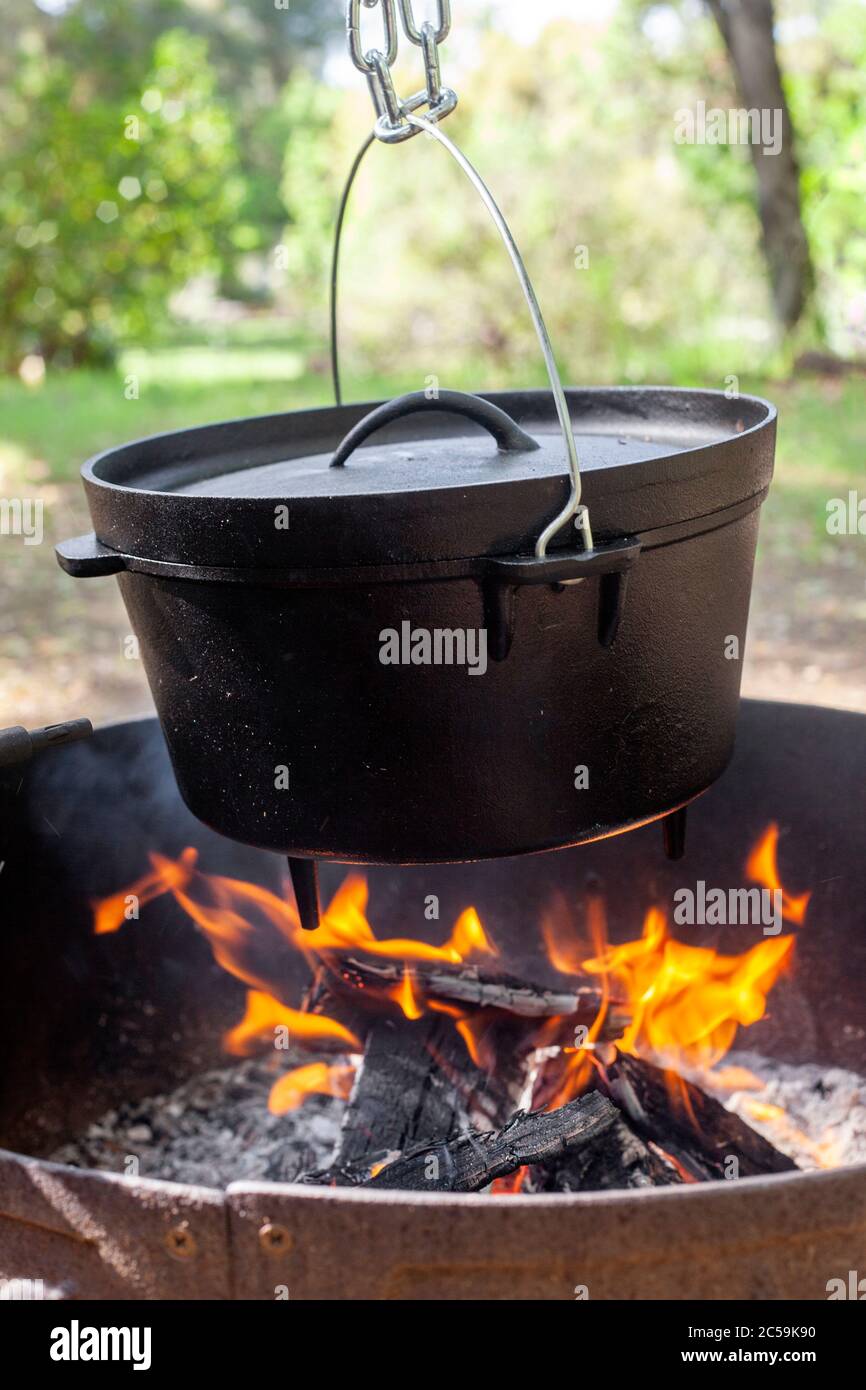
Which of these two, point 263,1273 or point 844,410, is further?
point 844,410

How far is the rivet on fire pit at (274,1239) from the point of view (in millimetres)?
1233

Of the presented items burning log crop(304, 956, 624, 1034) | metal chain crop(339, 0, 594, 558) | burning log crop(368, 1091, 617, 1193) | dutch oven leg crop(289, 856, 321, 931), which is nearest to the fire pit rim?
burning log crop(368, 1091, 617, 1193)

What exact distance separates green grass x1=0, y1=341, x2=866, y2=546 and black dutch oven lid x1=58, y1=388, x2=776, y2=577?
4.13m

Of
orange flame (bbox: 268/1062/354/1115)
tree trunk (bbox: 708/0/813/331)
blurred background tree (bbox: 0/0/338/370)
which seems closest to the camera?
orange flame (bbox: 268/1062/354/1115)

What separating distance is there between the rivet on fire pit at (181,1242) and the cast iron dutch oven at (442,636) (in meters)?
0.45

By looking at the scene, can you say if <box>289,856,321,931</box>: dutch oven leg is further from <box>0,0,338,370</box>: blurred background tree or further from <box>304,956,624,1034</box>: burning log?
<box>0,0,338,370</box>: blurred background tree

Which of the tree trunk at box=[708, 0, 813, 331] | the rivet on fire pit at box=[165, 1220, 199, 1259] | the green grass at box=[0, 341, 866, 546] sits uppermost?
the tree trunk at box=[708, 0, 813, 331]

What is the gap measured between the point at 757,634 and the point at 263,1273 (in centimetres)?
373

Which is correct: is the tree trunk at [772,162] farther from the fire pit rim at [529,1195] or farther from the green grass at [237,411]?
the fire pit rim at [529,1195]

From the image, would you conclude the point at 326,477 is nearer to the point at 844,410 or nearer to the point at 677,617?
the point at 677,617

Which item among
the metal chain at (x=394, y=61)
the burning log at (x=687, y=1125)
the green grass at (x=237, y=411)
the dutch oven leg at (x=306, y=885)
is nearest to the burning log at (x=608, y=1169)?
the burning log at (x=687, y=1125)

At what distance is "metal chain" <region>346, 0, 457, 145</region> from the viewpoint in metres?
1.38
